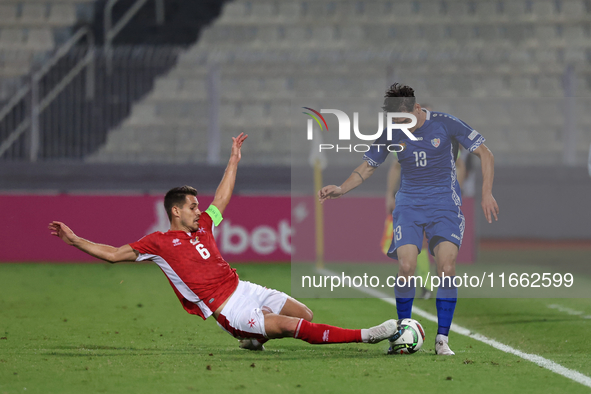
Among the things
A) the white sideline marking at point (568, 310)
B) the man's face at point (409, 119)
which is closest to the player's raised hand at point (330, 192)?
the man's face at point (409, 119)

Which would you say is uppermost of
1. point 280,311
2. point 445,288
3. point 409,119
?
point 409,119

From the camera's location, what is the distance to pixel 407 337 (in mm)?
4773

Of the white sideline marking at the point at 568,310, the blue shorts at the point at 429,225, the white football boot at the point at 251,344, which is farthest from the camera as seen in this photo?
the white sideline marking at the point at 568,310

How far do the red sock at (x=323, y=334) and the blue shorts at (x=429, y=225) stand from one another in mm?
810

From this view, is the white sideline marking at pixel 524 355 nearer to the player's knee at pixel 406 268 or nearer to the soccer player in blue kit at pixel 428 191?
the soccer player in blue kit at pixel 428 191

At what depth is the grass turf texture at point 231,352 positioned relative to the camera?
3982mm

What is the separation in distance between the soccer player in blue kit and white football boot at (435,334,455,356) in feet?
0.93

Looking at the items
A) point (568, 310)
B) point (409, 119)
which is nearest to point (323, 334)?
point (409, 119)

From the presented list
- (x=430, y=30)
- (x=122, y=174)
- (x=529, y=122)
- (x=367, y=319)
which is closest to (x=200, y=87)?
(x=122, y=174)

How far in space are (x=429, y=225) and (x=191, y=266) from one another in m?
1.56

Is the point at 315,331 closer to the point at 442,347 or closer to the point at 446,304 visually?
the point at 442,347

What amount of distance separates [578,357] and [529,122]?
1208 centimetres

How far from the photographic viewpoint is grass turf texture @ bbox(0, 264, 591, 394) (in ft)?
13.1

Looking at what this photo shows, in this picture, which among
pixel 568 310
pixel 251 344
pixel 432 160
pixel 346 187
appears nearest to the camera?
pixel 251 344
